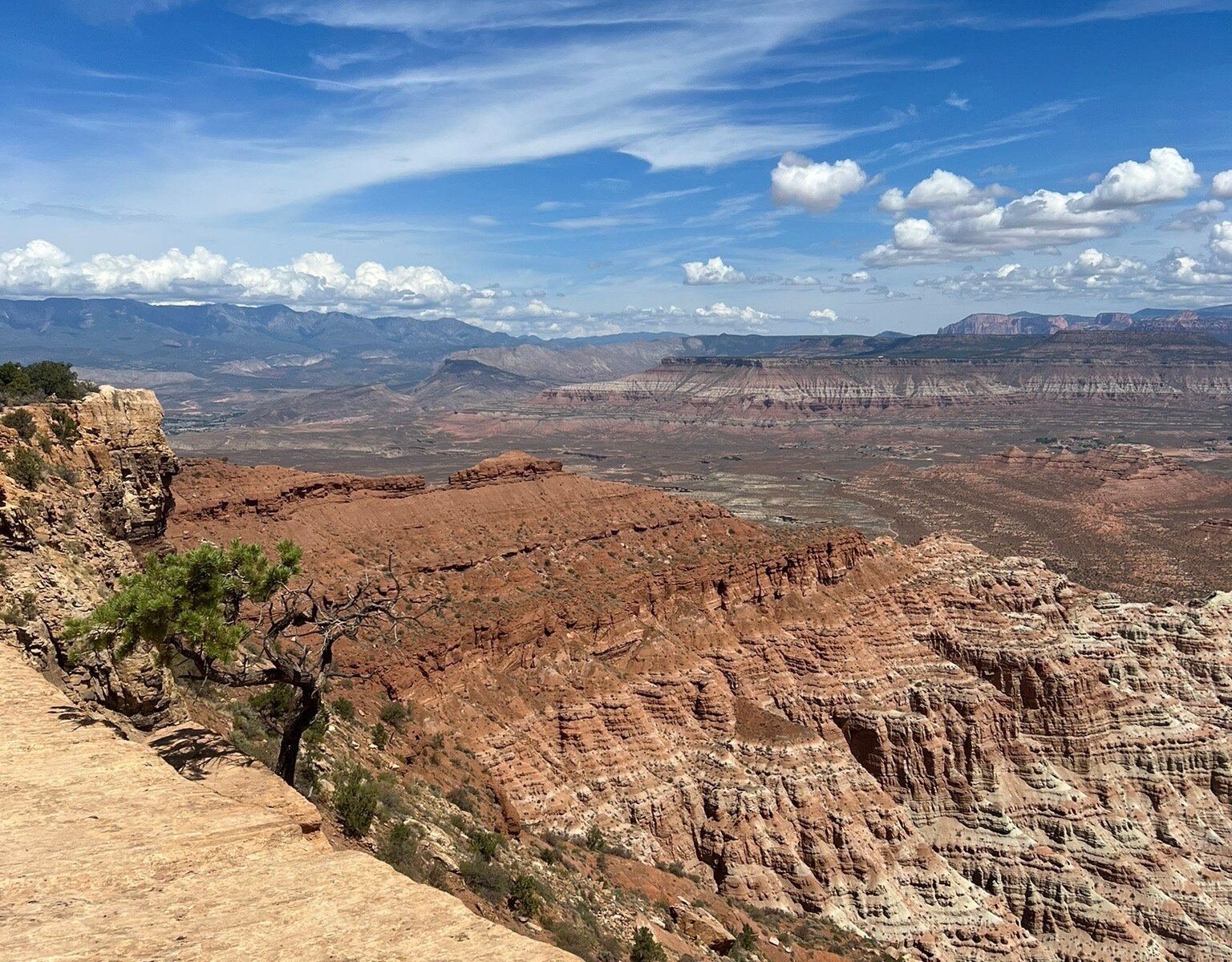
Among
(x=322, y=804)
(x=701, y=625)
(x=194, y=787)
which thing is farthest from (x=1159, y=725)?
(x=194, y=787)

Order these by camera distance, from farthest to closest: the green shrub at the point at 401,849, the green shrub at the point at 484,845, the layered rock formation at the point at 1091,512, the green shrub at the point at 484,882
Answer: the layered rock formation at the point at 1091,512 < the green shrub at the point at 484,845 < the green shrub at the point at 484,882 < the green shrub at the point at 401,849

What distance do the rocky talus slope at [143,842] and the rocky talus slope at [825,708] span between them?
16.1 metres

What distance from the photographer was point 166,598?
15.5 metres

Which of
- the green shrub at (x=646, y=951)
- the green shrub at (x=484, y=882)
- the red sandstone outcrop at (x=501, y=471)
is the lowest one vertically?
the green shrub at (x=646, y=951)

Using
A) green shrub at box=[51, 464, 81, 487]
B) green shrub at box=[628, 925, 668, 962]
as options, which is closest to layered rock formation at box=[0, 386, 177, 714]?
green shrub at box=[51, 464, 81, 487]

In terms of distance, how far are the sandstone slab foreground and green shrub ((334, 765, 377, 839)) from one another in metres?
5.85

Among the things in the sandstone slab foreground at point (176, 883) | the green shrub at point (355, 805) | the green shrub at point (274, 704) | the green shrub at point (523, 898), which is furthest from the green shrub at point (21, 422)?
the green shrub at point (523, 898)

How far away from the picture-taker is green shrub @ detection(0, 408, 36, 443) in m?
20.5

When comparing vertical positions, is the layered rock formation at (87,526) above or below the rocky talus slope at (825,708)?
above

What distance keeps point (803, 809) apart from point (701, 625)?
10914mm

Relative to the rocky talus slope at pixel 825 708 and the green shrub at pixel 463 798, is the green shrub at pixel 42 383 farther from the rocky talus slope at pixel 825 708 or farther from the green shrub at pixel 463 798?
the green shrub at pixel 463 798

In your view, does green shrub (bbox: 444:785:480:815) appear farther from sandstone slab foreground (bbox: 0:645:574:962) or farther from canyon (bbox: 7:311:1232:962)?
sandstone slab foreground (bbox: 0:645:574:962)

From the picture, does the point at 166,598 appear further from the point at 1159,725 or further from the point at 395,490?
the point at 1159,725

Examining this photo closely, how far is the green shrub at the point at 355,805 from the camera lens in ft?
58.0
